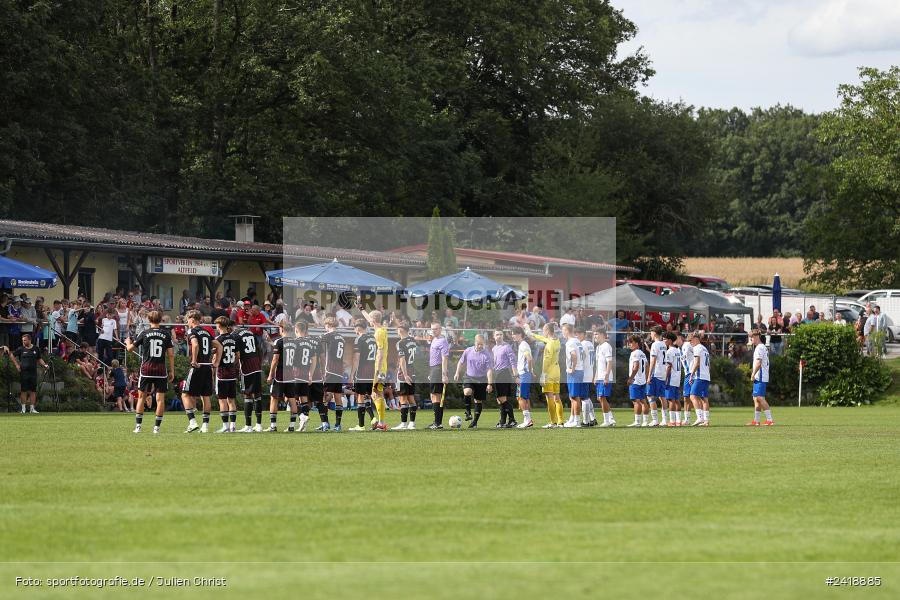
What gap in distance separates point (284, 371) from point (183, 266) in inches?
699

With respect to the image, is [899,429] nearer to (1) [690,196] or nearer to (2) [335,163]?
(2) [335,163]

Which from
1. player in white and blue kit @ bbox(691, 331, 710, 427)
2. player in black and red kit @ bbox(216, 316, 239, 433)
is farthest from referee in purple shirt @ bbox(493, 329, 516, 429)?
player in black and red kit @ bbox(216, 316, 239, 433)

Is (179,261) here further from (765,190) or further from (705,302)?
(765,190)

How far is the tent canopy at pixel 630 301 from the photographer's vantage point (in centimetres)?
4022

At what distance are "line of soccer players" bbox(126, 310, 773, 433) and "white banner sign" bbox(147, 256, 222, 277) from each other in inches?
549

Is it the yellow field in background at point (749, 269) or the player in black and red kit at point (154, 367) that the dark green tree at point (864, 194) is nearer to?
the yellow field in background at point (749, 269)

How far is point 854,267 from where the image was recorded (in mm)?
61594

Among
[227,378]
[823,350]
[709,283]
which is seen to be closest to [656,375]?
[227,378]

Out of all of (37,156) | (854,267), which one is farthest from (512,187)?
(37,156)

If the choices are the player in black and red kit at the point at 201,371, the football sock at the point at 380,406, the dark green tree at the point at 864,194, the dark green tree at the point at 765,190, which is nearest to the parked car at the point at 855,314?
the dark green tree at the point at 864,194

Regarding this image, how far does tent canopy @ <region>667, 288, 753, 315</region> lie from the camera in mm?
42094

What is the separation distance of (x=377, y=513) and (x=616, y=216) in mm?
52819

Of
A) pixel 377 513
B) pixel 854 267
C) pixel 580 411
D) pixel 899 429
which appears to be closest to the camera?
pixel 377 513

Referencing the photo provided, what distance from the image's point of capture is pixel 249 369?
2262 cm
